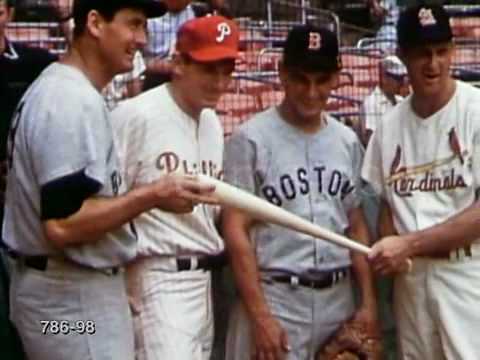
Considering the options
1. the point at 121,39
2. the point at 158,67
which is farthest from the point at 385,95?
the point at 121,39

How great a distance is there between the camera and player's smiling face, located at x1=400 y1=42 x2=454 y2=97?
11.5ft

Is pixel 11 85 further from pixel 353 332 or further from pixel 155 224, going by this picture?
pixel 353 332

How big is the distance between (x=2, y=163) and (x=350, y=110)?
156 inches

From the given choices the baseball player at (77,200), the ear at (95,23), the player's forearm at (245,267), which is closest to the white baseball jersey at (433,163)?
the player's forearm at (245,267)

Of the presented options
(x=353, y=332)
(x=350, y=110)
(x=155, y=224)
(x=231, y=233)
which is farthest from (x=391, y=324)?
(x=350, y=110)

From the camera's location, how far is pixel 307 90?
3523 mm

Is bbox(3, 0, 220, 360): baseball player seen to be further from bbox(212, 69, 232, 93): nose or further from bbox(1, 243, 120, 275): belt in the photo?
bbox(212, 69, 232, 93): nose

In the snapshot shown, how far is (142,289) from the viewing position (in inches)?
135

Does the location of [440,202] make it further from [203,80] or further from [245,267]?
[203,80]

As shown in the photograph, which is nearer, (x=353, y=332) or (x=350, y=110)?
(x=353, y=332)

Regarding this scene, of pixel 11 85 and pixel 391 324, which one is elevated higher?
pixel 11 85

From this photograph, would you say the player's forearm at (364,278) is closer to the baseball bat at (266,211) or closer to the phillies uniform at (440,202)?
the phillies uniform at (440,202)

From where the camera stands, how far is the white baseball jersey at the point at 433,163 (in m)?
3.51

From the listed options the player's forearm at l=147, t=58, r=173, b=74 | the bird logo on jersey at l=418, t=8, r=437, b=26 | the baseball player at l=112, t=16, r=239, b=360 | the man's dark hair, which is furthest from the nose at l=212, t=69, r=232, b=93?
the player's forearm at l=147, t=58, r=173, b=74
